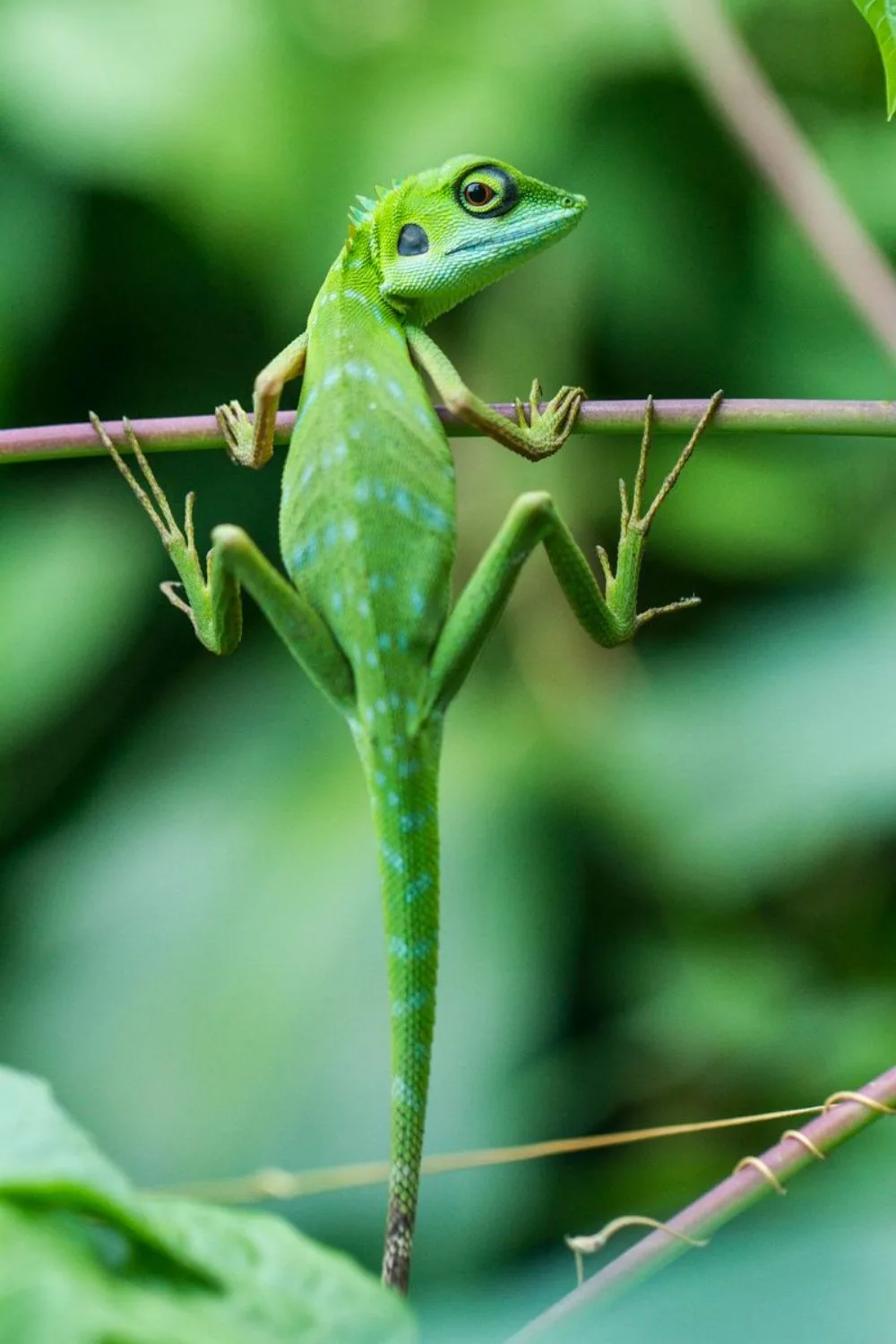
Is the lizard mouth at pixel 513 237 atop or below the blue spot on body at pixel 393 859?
atop

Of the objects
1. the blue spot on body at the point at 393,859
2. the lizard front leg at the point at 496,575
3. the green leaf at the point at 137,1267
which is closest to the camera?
the green leaf at the point at 137,1267

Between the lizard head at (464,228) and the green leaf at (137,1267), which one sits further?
the lizard head at (464,228)

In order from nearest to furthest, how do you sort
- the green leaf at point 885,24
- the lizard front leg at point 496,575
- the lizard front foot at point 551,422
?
the green leaf at point 885,24 < the lizard front leg at point 496,575 < the lizard front foot at point 551,422

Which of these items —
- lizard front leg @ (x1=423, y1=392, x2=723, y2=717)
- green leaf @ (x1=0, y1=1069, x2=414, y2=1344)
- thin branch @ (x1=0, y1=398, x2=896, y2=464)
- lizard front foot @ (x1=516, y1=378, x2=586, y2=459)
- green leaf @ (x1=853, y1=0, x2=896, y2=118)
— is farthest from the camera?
lizard front foot @ (x1=516, y1=378, x2=586, y2=459)

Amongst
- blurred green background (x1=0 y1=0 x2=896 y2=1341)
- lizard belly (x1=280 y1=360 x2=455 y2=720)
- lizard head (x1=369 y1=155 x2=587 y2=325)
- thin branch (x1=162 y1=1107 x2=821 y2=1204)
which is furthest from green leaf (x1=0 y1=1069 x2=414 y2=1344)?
blurred green background (x1=0 y1=0 x2=896 y2=1341)

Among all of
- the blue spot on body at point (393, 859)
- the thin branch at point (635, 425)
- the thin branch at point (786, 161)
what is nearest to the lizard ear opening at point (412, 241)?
the thin branch at point (635, 425)

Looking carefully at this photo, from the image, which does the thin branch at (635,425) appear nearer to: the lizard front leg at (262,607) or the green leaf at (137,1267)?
the lizard front leg at (262,607)

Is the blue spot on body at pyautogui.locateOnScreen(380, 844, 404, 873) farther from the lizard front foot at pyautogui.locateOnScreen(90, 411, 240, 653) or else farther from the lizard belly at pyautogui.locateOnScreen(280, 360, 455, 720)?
the lizard front foot at pyautogui.locateOnScreen(90, 411, 240, 653)

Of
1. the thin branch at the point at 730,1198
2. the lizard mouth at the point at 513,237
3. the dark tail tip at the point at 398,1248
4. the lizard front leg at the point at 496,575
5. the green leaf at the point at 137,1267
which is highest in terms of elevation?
the lizard mouth at the point at 513,237
